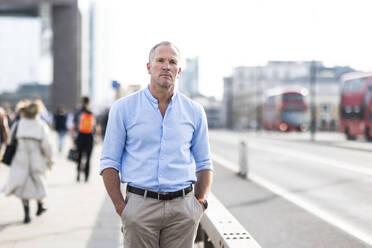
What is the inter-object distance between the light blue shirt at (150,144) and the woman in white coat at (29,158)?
13.5 ft

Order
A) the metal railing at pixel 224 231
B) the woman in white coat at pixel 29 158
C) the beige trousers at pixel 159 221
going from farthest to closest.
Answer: the woman in white coat at pixel 29 158
the metal railing at pixel 224 231
the beige trousers at pixel 159 221

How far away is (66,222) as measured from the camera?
6559mm

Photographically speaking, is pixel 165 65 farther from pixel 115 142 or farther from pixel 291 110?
pixel 291 110

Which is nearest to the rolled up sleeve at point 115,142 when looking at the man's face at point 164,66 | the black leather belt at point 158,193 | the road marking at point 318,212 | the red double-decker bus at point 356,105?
the black leather belt at point 158,193

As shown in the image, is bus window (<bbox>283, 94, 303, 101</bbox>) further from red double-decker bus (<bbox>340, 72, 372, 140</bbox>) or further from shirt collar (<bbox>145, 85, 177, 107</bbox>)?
shirt collar (<bbox>145, 85, 177, 107</bbox>)

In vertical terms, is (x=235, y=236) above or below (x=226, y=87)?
below

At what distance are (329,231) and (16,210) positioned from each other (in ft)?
14.2

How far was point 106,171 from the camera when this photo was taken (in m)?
2.82

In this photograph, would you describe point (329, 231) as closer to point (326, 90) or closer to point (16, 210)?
point (16, 210)

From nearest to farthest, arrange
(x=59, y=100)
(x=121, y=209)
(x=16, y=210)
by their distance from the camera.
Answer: (x=121, y=209) < (x=16, y=210) < (x=59, y=100)

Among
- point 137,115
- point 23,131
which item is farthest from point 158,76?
point 23,131

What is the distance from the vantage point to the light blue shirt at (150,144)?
9.11ft

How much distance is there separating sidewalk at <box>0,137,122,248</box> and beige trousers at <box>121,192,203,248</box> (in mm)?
2655

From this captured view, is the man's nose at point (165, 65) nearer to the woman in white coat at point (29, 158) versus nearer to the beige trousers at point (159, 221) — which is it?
the beige trousers at point (159, 221)
